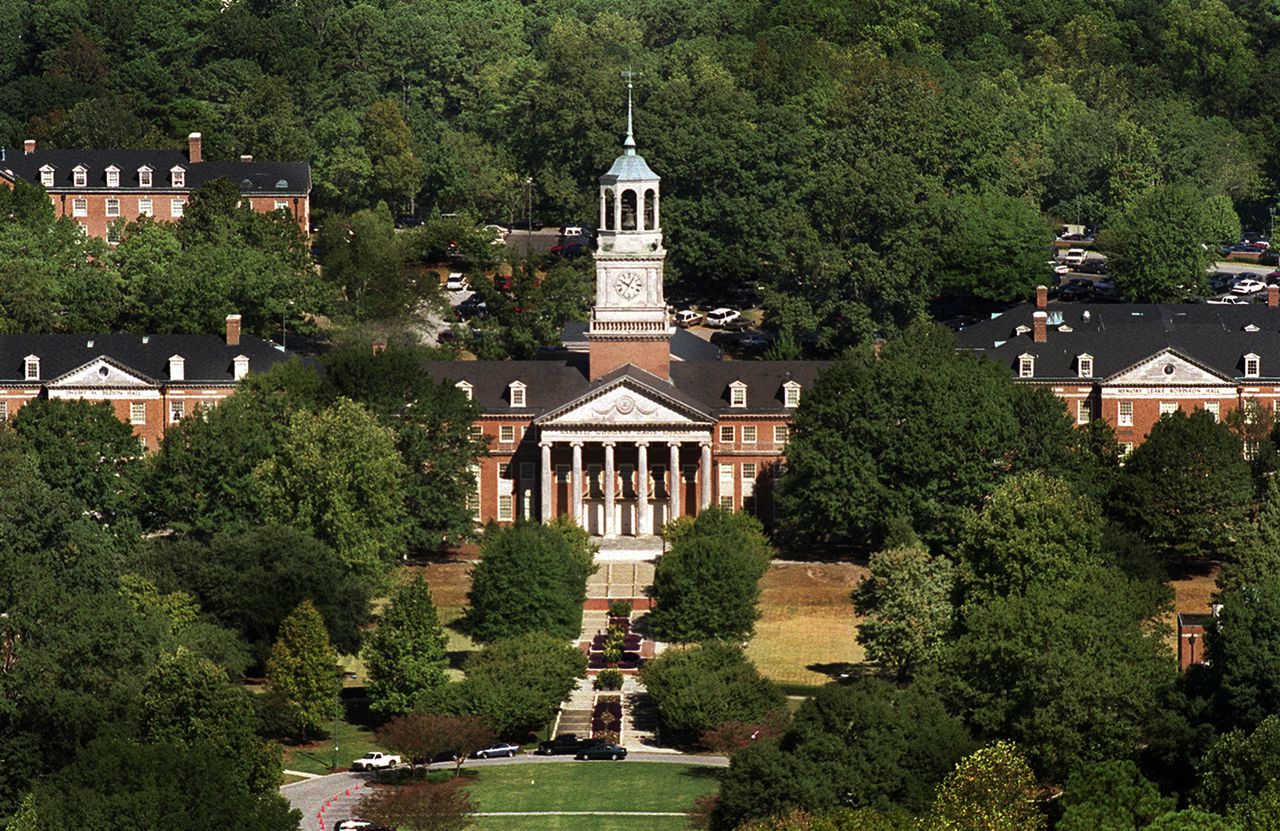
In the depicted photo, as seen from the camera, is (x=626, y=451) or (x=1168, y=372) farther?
(x=1168, y=372)

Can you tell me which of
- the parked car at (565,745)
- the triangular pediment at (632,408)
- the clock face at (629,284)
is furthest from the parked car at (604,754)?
the clock face at (629,284)

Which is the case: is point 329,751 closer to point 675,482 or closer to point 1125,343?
point 675,482

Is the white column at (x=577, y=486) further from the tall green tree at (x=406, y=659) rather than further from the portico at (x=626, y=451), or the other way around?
the tall green tree at (x=406, y=659)

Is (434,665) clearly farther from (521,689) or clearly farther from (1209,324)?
(1209,324)

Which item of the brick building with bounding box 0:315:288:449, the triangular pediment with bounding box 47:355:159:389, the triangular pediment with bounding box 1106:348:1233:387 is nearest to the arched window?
the brick building with bounding box 0:315:288:449

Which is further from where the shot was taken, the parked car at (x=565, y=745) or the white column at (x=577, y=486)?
the white column at (x=577, y=486)

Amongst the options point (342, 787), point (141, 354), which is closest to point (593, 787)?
point (342, 787)

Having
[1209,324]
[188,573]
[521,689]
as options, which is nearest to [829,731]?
[521,689]

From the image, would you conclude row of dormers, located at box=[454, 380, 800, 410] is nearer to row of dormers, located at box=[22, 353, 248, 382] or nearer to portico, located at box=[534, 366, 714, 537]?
portico, located at box=[534, 366, 714, 537]
